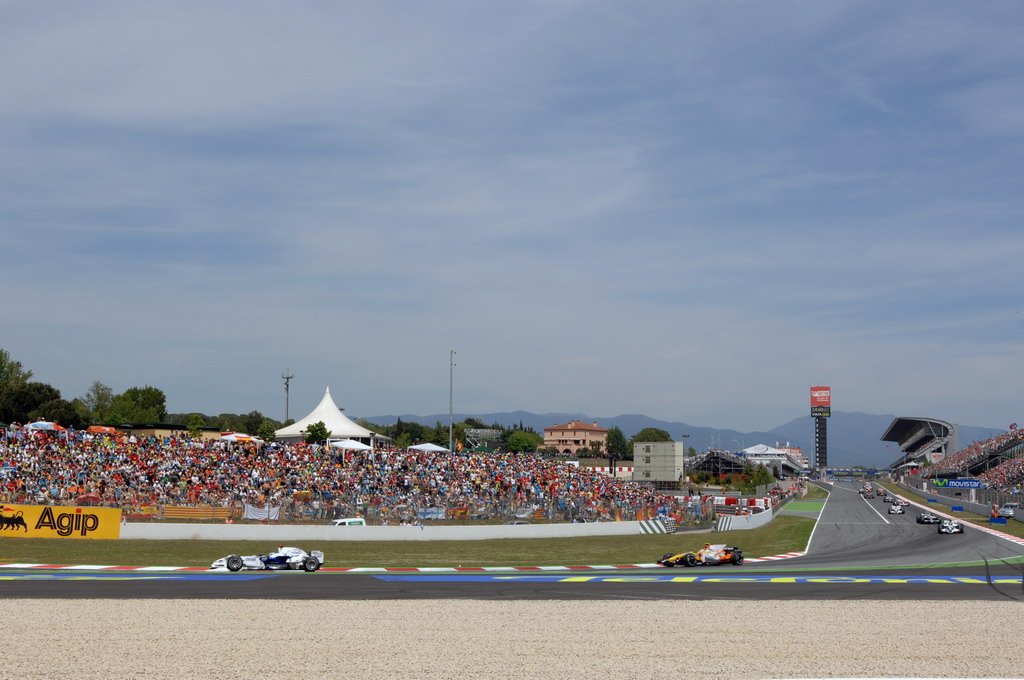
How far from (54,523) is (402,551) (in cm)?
1317

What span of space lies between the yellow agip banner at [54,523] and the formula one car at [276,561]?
9369mm

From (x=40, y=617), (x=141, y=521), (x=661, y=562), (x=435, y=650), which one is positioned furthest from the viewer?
(x=141, y=521)

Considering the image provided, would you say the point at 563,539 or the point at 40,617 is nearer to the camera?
the point at 40,617

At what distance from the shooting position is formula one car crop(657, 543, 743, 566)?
94.4ft

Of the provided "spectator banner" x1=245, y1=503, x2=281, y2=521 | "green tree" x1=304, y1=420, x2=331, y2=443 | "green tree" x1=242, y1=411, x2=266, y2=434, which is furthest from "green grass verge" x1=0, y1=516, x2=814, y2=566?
"green tree" x1=242, y1=411, x2=266, y2=434

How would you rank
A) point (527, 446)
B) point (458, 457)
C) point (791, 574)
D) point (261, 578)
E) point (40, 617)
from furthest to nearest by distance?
point (527, 446), point (458, 457), point (791, 574), point (261, 578), point (40, 617)

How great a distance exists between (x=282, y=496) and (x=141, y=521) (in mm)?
5310

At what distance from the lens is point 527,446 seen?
6531 inches

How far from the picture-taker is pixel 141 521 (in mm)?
34594

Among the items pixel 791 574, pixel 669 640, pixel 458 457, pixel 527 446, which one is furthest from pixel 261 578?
pixel 527 446

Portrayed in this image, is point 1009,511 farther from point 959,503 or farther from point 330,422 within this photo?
point 330,422

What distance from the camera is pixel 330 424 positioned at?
207 feet

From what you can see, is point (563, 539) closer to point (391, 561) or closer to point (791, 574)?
point (391, 561)

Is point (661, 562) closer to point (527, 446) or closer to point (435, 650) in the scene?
point (435, 650)
